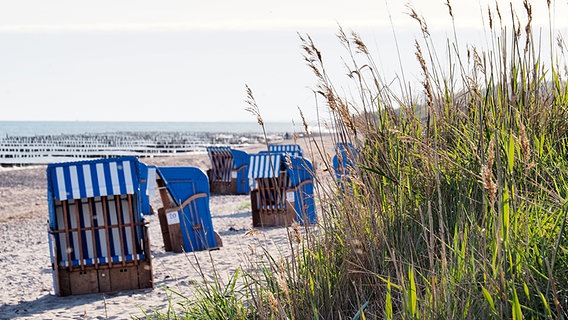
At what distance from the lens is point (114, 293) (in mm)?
7051

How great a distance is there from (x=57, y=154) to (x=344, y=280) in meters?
50.4

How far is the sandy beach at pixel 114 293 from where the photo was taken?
6.11 m

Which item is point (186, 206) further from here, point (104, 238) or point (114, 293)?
point (114, 293)

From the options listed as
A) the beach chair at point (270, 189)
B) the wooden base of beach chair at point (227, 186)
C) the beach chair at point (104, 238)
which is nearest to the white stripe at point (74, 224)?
the beach chair at point (104, 238)

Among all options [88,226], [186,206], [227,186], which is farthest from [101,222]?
[227,186]

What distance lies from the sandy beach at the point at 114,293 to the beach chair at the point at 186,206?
8.5 inches

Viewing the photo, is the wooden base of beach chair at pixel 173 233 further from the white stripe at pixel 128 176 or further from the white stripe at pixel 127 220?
the white stripe at pixel 128 176

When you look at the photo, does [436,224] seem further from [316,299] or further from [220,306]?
[220,306]

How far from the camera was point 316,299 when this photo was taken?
3.00 metres

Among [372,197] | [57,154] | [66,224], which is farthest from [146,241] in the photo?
[57,154]

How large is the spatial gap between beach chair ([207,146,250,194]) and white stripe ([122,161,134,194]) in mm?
12431

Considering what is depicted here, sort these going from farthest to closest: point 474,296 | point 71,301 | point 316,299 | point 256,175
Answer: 1. point 256,175
2. point 71,301
3. point 316,299
4. point 474,296

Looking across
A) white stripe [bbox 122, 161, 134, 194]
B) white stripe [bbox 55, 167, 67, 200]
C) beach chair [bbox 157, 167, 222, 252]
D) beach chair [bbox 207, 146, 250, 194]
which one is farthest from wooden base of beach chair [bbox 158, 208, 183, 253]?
beach chair [bbox 207, 146, 250, 194]

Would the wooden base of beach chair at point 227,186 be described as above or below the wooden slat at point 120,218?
below
